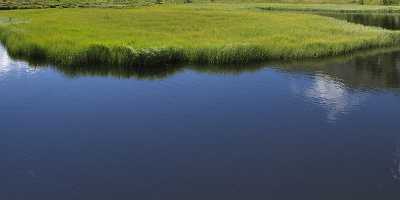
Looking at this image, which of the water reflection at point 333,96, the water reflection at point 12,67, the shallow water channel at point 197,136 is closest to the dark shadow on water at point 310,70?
the shallow water channel at point 197,136

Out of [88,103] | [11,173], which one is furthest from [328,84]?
[11,173]

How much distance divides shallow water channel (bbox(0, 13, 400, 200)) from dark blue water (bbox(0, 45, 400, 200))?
55 millimetres

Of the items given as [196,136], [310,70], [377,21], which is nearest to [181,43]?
[310,70]

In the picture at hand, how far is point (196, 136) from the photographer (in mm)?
24781

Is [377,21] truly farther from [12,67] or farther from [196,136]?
[196,136]

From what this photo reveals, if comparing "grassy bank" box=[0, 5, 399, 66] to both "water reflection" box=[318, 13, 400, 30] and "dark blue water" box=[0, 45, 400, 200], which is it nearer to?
"dark blue water" box=[0, 45, 400, 200]

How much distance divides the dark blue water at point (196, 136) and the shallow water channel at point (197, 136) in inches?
2.2

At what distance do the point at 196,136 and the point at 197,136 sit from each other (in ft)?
0.15

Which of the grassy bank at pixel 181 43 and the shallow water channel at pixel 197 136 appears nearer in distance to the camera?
the shallow water channel at pixel 197 136

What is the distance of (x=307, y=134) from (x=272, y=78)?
565 inches

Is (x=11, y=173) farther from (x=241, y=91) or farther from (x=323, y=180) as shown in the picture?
(x=241, y=91)

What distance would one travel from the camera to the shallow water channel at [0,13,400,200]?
19.2 m

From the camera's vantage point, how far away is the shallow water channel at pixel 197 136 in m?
19.2

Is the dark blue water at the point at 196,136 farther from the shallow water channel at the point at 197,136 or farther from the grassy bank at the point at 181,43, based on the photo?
the grassy bank at the point at 181,43
